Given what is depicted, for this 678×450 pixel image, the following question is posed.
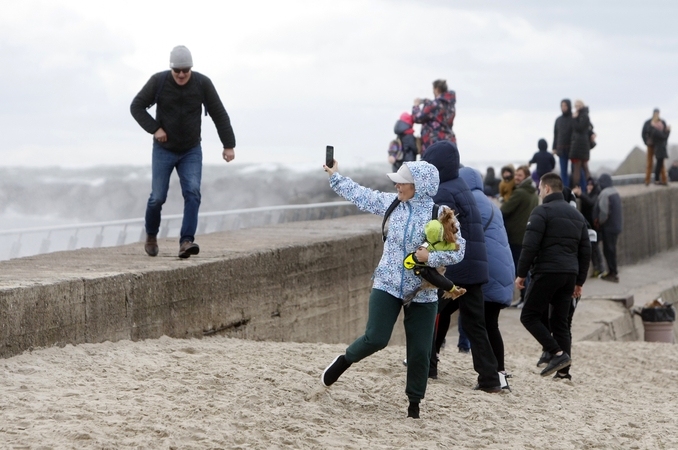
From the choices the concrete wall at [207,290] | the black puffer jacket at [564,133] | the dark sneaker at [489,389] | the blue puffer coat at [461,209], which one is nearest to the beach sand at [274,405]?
the dark sneaker at [489,389]

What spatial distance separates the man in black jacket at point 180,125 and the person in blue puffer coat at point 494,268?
7.50 ft

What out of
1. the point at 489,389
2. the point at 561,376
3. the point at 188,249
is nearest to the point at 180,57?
the point at 188,249

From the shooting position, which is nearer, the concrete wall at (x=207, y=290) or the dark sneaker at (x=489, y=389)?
the concrete wall at (x=207, y=290)

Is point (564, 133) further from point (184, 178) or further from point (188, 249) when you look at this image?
point (188, 249)

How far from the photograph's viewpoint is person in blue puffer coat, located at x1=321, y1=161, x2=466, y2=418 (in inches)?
260

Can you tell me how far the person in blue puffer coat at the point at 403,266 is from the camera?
21.6 ft

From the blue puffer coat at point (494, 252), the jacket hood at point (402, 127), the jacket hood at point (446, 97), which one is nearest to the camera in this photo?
the blue puffer coat at point (494, 252)

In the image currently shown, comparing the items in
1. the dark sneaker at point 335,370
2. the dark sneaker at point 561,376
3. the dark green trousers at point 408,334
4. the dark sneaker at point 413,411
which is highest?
the dark green trousers at point 408,334

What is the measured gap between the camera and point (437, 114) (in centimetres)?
1488

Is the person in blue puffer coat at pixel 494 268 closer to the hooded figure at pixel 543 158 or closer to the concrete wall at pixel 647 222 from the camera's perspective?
the hooded figure at pixel 543 158

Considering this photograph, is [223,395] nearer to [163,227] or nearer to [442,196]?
[442,196]

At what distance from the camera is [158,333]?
8.27 metres

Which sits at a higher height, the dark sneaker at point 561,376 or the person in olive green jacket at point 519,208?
the person in olive green jacket at point 519,208

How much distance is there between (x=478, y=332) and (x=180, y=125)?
10.1 ft
